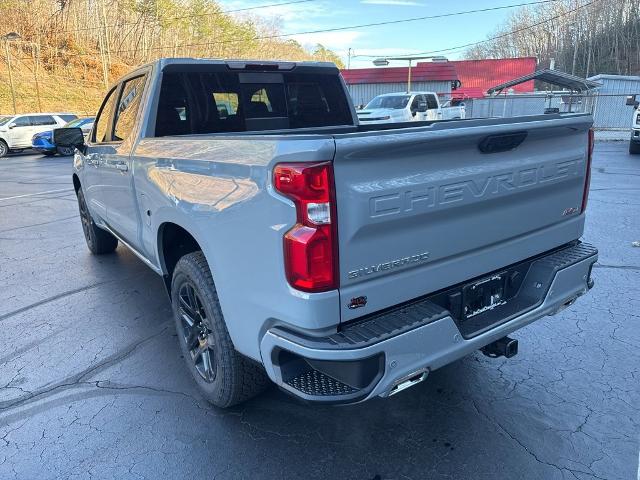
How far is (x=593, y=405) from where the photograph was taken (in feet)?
9.30

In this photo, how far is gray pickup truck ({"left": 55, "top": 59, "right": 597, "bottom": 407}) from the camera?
1.95 m

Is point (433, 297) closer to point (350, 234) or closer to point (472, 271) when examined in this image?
point (472, 271)

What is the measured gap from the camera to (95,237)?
5957 mm

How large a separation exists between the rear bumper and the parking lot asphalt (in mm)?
586

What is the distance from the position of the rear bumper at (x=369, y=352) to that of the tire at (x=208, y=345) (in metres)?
0.36

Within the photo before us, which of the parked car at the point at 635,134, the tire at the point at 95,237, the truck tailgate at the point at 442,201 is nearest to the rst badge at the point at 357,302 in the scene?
the truck tailgate at the point at 442,201

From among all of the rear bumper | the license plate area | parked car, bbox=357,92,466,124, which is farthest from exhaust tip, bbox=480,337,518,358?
parked car, bbox=357,92,466,124

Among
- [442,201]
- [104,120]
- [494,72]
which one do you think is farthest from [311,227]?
[494,72]

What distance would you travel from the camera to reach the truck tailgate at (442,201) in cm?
197

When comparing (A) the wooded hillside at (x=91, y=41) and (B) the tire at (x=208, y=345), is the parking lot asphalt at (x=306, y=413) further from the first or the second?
(A) the wooded hillside at (x=91, y=41)

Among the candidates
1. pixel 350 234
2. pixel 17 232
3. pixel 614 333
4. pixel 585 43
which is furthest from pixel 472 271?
pixel 585 43

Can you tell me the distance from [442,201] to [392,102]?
1895 centimetres

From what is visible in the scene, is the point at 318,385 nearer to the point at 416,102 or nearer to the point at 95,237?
the point at 95,237

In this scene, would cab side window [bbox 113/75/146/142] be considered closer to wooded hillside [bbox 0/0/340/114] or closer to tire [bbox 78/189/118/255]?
tire [bbox 78/189/118/255]
